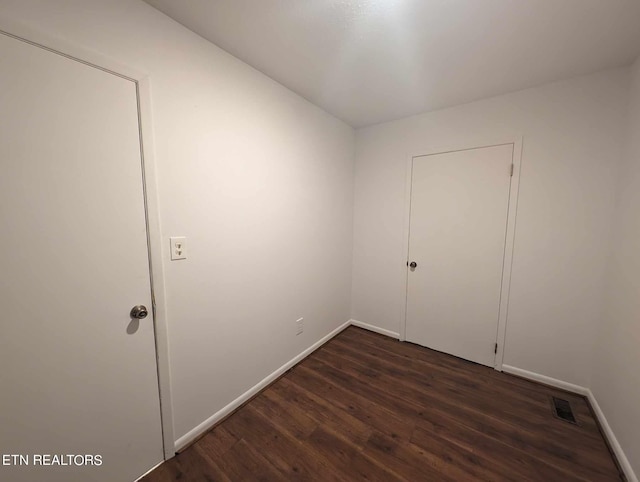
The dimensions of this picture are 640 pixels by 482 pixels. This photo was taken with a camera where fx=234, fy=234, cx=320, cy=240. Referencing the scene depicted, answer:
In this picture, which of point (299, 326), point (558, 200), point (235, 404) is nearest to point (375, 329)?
point (299, 326)

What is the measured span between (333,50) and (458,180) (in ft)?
5.08

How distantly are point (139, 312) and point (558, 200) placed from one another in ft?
9.51

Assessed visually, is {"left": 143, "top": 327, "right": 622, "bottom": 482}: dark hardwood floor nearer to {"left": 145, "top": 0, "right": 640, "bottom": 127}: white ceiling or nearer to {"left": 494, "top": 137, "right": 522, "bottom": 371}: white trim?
{"left": 494, "top": 137, "right": 522, "bottom": 371}: white trim

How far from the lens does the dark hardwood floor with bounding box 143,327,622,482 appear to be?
1275mm

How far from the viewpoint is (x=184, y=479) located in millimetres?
1235

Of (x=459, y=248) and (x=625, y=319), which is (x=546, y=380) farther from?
(x=459, y=248)

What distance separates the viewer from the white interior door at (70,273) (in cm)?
86

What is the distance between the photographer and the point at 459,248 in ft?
7.34

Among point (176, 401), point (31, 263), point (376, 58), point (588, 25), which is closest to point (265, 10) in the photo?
point (376, 58)

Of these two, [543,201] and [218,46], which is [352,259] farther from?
A: [218,46]

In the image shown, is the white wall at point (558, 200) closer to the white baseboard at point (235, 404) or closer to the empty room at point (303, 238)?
the empty room at point (303, 238)

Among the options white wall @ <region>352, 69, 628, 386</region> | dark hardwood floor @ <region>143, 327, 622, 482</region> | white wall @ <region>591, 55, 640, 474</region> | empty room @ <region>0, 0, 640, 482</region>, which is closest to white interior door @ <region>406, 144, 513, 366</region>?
empty room @ <region>0, 0, 640, 482</region>

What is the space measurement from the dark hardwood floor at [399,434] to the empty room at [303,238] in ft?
0.05

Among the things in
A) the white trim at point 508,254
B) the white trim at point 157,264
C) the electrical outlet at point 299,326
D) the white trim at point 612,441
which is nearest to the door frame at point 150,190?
the white trim at point 157,264
